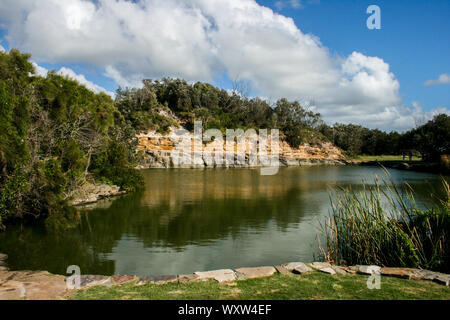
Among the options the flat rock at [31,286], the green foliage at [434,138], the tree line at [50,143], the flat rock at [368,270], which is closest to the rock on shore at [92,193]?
the tree line at [50,143]

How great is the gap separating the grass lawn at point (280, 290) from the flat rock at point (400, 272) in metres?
0.21

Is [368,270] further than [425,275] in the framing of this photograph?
Yes

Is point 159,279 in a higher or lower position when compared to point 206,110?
lower

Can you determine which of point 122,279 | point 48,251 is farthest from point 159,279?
point 48,251

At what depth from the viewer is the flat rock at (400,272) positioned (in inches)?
221

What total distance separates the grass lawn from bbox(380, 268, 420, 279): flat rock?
0.21 meters

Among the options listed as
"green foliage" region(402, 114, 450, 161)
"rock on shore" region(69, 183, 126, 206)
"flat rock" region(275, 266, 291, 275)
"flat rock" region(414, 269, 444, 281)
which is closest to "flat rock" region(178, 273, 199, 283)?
"flat rock" region(275, 266, 291, 275)

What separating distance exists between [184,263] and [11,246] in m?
5.29

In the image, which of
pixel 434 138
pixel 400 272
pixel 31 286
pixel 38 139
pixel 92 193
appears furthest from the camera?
pixel 434 138

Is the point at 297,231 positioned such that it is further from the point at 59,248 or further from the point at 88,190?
the point at 88,190

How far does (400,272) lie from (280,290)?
94.1 inches

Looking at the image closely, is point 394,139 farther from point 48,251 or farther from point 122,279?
point 122,279

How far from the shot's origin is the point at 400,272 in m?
5.77

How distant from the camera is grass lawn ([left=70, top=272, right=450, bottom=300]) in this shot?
15.3ft
